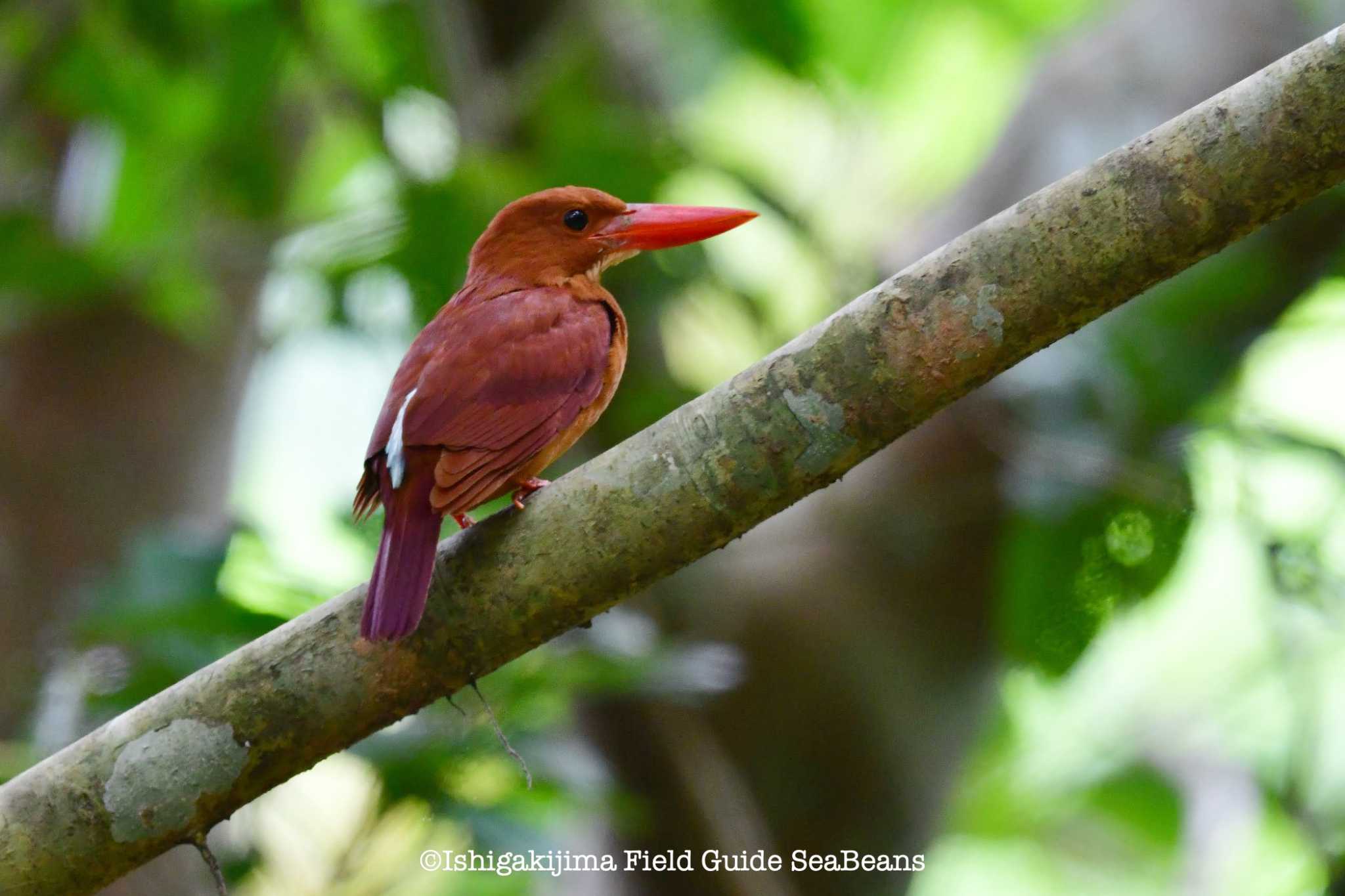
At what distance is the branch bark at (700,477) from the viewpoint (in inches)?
63.7

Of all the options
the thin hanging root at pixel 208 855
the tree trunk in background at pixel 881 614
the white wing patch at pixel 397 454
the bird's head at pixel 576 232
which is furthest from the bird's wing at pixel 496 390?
the tree trunk in background at pixel 881 614

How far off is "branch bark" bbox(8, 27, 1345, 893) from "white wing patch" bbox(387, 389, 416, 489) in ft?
0.88

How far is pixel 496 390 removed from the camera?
86.1 inches

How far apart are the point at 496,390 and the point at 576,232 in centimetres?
60

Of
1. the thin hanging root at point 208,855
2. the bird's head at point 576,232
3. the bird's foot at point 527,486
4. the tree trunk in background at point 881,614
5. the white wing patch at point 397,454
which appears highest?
the bird's head at point 576,232

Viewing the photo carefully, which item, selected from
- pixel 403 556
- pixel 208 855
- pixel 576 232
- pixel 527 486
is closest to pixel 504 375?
pixel 527 486

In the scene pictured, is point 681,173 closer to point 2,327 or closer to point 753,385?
point 753,385

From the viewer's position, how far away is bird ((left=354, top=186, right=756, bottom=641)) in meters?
1.97

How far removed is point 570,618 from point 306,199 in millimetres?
5209

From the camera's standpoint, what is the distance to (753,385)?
1.75m

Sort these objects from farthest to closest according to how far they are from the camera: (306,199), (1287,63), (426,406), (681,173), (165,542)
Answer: (306,199)
(681,173)
(165,542)
(426,406)
(1287,63)

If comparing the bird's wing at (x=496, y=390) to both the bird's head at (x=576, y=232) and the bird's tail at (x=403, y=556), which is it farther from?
the bird's head at (x=576, y=232)

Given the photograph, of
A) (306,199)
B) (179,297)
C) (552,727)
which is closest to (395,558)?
(552,727)

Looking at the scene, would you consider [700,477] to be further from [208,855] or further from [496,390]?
[208,855]
